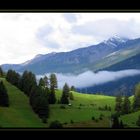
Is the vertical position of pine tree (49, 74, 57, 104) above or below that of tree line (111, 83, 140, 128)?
above

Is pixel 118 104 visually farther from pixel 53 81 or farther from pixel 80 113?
pixel 80 113

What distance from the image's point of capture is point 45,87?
172 inches

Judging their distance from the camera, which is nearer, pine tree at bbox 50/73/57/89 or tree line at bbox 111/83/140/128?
pine tree at bbox 50/73/57/89

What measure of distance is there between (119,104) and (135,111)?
0.25 meters

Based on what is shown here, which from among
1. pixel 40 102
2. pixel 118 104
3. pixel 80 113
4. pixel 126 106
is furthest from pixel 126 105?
pixel 80 113

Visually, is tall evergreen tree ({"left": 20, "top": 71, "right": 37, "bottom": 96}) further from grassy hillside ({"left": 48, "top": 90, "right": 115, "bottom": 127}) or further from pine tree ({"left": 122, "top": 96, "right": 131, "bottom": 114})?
pine tree ({"left": 122, "top": 96, "right": 131, "bottom": 114})

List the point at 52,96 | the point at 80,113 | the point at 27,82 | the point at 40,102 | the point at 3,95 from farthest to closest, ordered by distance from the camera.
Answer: the point at 80,113 < the point at 40,102 < the point at 27,82 < the point at 52,96 < the point at 3,95

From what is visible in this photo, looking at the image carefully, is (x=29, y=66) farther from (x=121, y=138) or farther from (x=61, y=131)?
(x=121, y=138)

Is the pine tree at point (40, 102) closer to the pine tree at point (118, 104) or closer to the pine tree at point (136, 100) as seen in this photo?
the pine tree at point (118, 104)

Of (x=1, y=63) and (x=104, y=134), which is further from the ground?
(x=1, y=63)

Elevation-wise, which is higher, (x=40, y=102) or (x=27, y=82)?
(x=27, y=82)

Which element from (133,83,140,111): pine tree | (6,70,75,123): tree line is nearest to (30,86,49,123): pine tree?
(6,70,75,123): tree line
